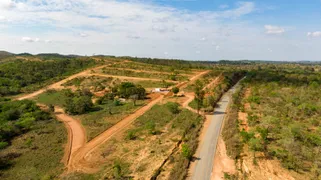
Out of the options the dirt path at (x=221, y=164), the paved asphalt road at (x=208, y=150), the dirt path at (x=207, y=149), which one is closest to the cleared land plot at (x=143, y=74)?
the dirt path at (x=207, y=149)

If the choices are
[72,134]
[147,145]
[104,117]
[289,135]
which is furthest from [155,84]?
[289,135]

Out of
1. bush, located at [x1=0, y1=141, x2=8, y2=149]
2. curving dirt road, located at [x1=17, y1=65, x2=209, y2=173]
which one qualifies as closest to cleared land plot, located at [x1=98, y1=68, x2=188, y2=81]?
curving dirt road, located at [x1=17, y1=65, x2=209, y2=173]

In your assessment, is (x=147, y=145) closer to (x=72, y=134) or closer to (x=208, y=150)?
(x=208, y=150)

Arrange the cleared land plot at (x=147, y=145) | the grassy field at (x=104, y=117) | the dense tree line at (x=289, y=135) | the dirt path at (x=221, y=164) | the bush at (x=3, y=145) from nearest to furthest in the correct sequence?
1. the dirt path at (x=221, y=164)
2. the cleared land plot at (x=147, y=145)
3. the dense tree line at (x=289, y=135)
4. the bush at (x=3, y=145)
5. the grassy field at (x=104, y=117)

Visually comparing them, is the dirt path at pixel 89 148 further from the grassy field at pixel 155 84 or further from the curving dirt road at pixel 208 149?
the grassy field at pixel 155 84

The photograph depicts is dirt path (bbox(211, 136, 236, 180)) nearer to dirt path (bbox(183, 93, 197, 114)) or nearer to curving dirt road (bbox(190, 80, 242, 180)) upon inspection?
curving dirt road (bbox(190, 80, 242, 180))

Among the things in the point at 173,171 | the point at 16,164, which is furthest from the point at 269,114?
the point at 16,164
